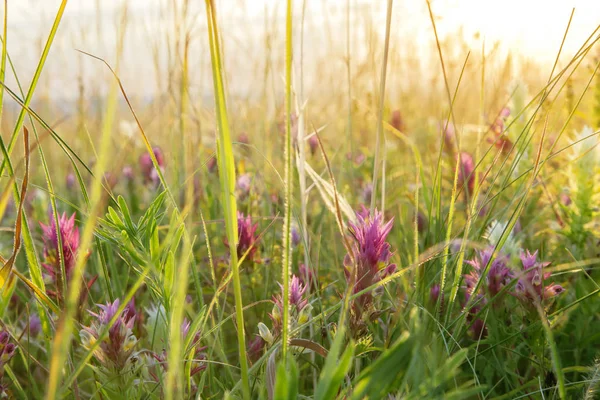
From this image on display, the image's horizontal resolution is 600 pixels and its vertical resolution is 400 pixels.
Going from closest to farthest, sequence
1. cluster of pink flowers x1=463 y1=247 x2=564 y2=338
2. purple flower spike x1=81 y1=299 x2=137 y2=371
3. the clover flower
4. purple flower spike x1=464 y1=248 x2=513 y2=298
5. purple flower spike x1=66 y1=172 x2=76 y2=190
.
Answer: purple flower spike x1=81 y1=299 x2=137 y2=371 < cluster of pink flowers x1=463 y1=247 x2=564 y2=338 < purple flower spike x1=464 y1=248 x2=513 y2=298 < the clover flower < purple flower spike x1=66 y1=172 x2=76 y2=190

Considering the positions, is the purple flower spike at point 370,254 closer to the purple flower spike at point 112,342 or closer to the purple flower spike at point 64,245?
the purple flower spike at point 112,342

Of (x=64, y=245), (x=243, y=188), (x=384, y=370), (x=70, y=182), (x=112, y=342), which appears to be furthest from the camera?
(x=70, y=182)

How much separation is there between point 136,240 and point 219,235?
1.01 m

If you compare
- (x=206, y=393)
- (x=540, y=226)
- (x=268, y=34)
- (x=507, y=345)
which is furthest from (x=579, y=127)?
(x=206, y=393)

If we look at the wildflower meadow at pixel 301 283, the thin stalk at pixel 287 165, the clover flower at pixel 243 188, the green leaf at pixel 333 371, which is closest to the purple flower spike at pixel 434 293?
the wildflower meadow at pixel 301 283

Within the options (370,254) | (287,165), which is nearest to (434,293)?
(370,254)

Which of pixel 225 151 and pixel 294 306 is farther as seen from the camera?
pixel 294 306

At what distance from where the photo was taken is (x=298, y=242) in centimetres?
179

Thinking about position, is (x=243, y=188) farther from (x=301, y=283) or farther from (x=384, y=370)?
(x=384, y=370)

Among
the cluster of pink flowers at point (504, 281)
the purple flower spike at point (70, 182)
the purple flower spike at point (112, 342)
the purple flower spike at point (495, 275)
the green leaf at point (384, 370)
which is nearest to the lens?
the green leaf at point (384, 370)

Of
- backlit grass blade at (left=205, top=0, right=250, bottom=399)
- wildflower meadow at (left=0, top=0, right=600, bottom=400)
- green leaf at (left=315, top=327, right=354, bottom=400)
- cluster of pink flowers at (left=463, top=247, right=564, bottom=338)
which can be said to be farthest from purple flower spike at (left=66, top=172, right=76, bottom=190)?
green leaf at (left=315, top=327, right=354, bottom=400)

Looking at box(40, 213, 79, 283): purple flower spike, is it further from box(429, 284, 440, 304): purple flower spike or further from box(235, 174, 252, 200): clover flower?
box(235, 174, 252, 200): clover flower

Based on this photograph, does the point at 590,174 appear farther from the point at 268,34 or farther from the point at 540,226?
the point at 268,34

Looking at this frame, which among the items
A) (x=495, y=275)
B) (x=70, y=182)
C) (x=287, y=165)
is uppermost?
(x=287, y=165)
